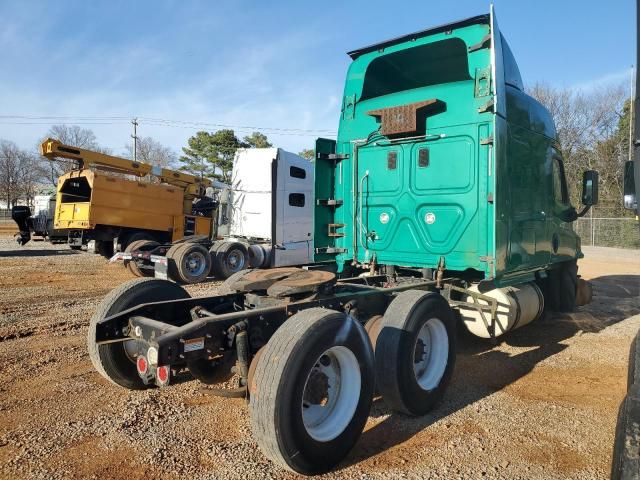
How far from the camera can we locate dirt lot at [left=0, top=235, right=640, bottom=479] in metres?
3.06

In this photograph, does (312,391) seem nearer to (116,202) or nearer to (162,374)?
(162,374)

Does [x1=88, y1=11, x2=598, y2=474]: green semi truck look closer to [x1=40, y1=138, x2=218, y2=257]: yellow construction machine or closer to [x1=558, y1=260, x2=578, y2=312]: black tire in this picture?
[x1=558, y1=260, x2=578, y2=312]: black tire

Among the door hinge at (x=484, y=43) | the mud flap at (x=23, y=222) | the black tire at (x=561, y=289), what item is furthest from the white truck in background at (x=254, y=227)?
the mud flap at (x=23, y=222)

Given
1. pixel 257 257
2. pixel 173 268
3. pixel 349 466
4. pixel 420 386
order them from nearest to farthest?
1. pixel 349 466
2. pixel 420 386
3. pixel 173 268
4. pixel 257 257

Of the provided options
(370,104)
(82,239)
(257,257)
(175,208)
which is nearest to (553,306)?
(370,104)

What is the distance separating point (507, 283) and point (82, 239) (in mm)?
13131

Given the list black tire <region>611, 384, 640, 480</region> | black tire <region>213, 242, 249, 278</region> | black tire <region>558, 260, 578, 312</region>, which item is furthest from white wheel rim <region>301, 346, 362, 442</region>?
black tire <region>213, 242, 249, 278</region>

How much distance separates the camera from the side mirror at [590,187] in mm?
6535

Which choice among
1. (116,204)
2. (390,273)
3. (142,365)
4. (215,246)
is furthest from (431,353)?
(116,204)

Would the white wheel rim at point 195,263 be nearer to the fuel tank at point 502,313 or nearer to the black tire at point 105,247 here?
the black tire at point 105,247

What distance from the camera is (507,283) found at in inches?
217

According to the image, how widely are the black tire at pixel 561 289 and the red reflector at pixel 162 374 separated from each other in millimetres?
6176

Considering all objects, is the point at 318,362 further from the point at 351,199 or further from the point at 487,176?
the point at 351,199

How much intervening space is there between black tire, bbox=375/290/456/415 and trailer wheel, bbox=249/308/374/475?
15.7 inches
